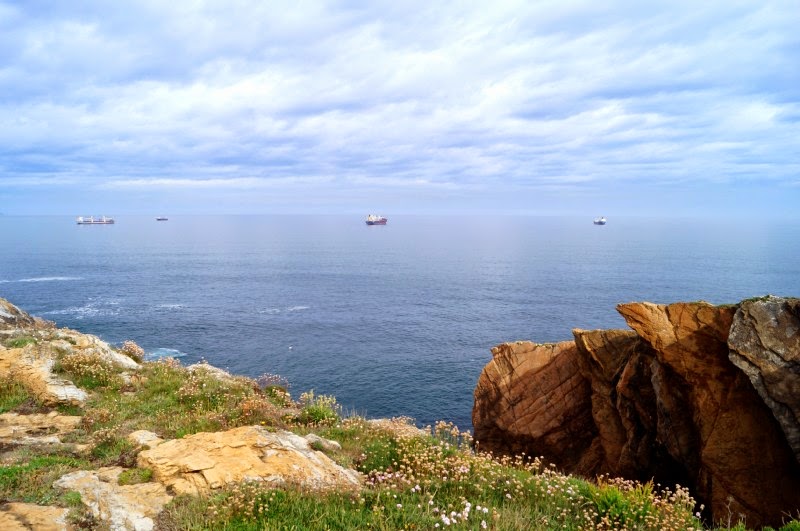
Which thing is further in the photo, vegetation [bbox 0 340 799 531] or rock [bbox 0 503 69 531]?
vegetation [bbox 0 340 799 531]

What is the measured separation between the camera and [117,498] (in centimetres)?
871

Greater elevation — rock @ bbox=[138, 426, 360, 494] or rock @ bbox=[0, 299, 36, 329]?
rock @ bbox=[0, 299, 36, 329]

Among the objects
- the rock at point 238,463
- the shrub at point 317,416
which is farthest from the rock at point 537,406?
the rock at point 238,463

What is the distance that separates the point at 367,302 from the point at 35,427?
6930 cm

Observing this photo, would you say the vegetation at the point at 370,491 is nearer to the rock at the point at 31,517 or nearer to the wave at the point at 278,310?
the rock at the point at 31,517

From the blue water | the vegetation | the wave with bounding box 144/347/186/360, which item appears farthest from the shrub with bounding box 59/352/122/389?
the wave with bounding box 144/347/186/360

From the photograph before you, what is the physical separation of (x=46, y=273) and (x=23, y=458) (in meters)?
118

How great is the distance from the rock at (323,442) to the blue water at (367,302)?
26.5 m

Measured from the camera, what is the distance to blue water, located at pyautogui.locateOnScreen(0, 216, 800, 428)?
49312 mm

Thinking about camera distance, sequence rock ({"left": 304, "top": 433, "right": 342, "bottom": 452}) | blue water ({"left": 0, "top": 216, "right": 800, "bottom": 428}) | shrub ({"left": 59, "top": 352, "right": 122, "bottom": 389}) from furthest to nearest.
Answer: blue water ({"left": 0, "top": 216, "right": 800, "bottom": 428}) < shrub ({"left": 59, "top": 352, "right": 122, "bottom": 389}) < rock ({"left": 304, "top": 433, "right": 342, "bottom": 452})

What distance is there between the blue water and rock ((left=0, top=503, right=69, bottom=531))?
106ft

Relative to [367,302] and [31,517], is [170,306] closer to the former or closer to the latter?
[367,302]

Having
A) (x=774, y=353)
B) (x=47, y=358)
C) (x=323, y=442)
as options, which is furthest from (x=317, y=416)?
(x=774, y=353)

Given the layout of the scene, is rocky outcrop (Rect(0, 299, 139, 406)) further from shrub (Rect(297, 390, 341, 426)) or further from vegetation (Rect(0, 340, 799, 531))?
shrub (Rect(297, 390, 341, 426))
